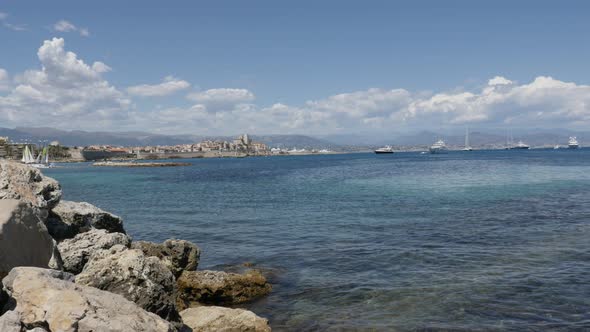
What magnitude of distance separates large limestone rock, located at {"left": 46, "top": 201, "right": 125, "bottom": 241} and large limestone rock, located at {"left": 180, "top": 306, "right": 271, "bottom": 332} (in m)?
5.65

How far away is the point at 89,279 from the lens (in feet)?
34.4

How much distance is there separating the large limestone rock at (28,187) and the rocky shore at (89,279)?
4cm

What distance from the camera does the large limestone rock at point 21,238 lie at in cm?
898

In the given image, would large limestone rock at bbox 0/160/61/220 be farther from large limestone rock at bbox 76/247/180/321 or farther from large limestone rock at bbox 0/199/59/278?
large limestone rock at bbox 76/247/180/321

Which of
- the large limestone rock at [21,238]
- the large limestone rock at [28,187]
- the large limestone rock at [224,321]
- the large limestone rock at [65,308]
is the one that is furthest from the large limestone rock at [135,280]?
the large limestone rock at [28,187]

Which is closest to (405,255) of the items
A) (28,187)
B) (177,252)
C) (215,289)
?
(215,289)

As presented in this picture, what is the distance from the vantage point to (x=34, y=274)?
8141 millimetres

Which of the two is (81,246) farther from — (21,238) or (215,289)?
(215,289)

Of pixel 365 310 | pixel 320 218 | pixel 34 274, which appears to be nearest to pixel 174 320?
pixel 34 274

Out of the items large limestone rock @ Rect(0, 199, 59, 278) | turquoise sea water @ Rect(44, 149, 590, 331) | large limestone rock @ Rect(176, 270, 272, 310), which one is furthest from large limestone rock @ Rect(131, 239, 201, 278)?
large limestone rock @ Rect(0, 199, 59, 278)

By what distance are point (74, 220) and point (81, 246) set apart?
285 cm

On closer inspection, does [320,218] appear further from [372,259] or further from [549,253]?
[549,253]

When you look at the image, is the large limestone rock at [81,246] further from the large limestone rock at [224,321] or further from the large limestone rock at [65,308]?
the large limestone rock at [65,308]

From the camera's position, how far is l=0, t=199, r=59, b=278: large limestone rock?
353 inches
